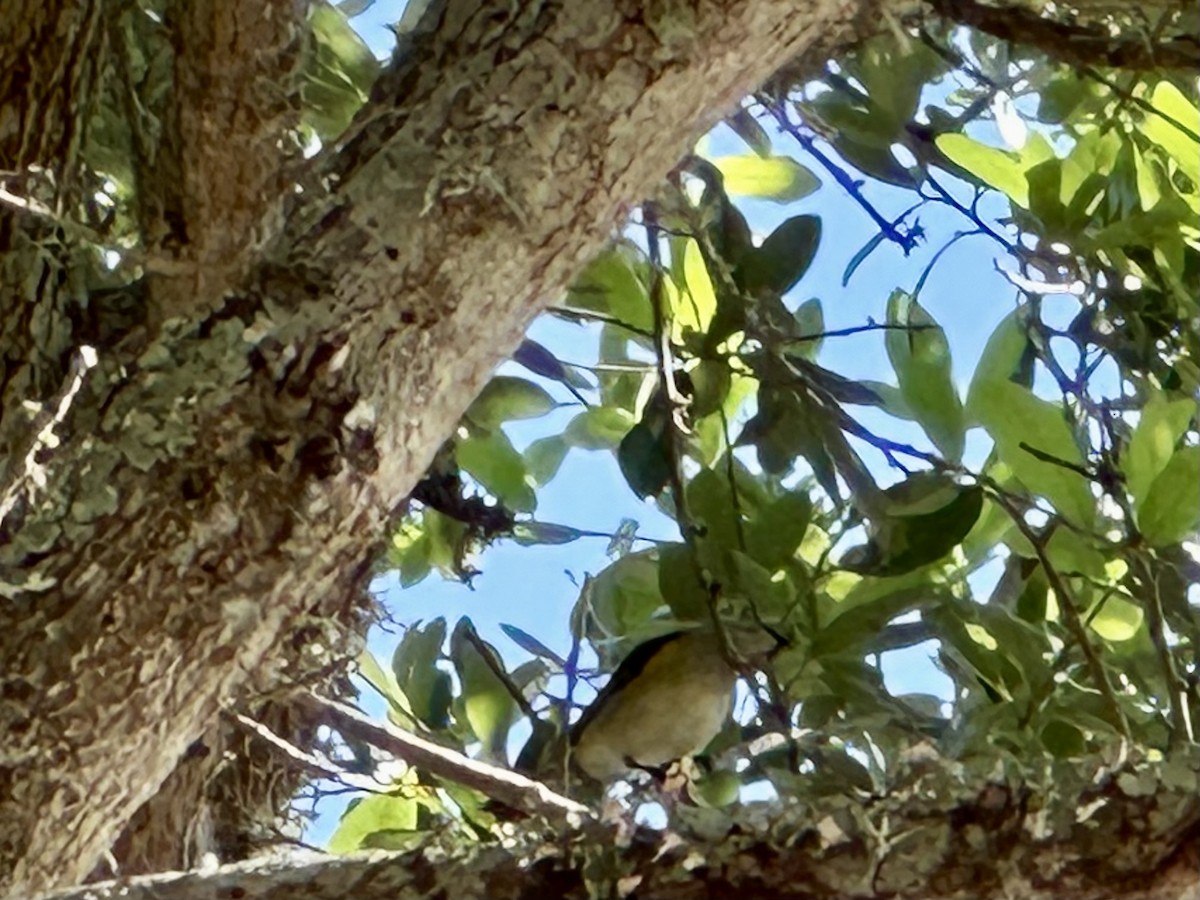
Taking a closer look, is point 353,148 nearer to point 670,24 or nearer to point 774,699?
point 670,24

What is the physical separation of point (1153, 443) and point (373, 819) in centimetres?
56

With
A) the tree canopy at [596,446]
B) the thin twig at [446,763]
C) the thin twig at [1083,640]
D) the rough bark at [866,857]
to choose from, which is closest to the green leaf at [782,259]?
the tree canopy at [596,446]

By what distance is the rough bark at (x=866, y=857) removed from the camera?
484mm

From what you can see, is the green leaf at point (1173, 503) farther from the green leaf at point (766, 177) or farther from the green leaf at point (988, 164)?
the green leaf at point (766, 177)

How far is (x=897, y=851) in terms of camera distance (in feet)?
1.65

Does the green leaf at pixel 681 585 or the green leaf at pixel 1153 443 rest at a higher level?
the green leaf at pixel 1153 443

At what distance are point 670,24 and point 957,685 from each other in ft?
1.44

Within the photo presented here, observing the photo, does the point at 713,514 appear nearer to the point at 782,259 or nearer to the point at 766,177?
the point at 782,259

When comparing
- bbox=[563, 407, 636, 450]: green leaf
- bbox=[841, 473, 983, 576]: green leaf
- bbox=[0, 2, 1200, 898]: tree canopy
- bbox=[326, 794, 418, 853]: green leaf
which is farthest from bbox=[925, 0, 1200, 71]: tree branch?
bbox=[326, 794, 418, 853]: green leaf

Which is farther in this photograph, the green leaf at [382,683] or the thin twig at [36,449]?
the green leaf at [382,683]

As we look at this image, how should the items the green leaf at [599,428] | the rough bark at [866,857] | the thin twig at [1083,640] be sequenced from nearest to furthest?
the rough bark at [866,857], the thin twig at [1083,640], the green leaf at [599,428]

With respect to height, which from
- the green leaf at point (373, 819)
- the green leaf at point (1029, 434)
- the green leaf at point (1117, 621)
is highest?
the green leaf at point (1029, 434)

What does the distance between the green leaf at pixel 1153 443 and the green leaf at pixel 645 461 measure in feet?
0.96

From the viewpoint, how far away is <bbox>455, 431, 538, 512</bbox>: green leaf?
1086 mm
